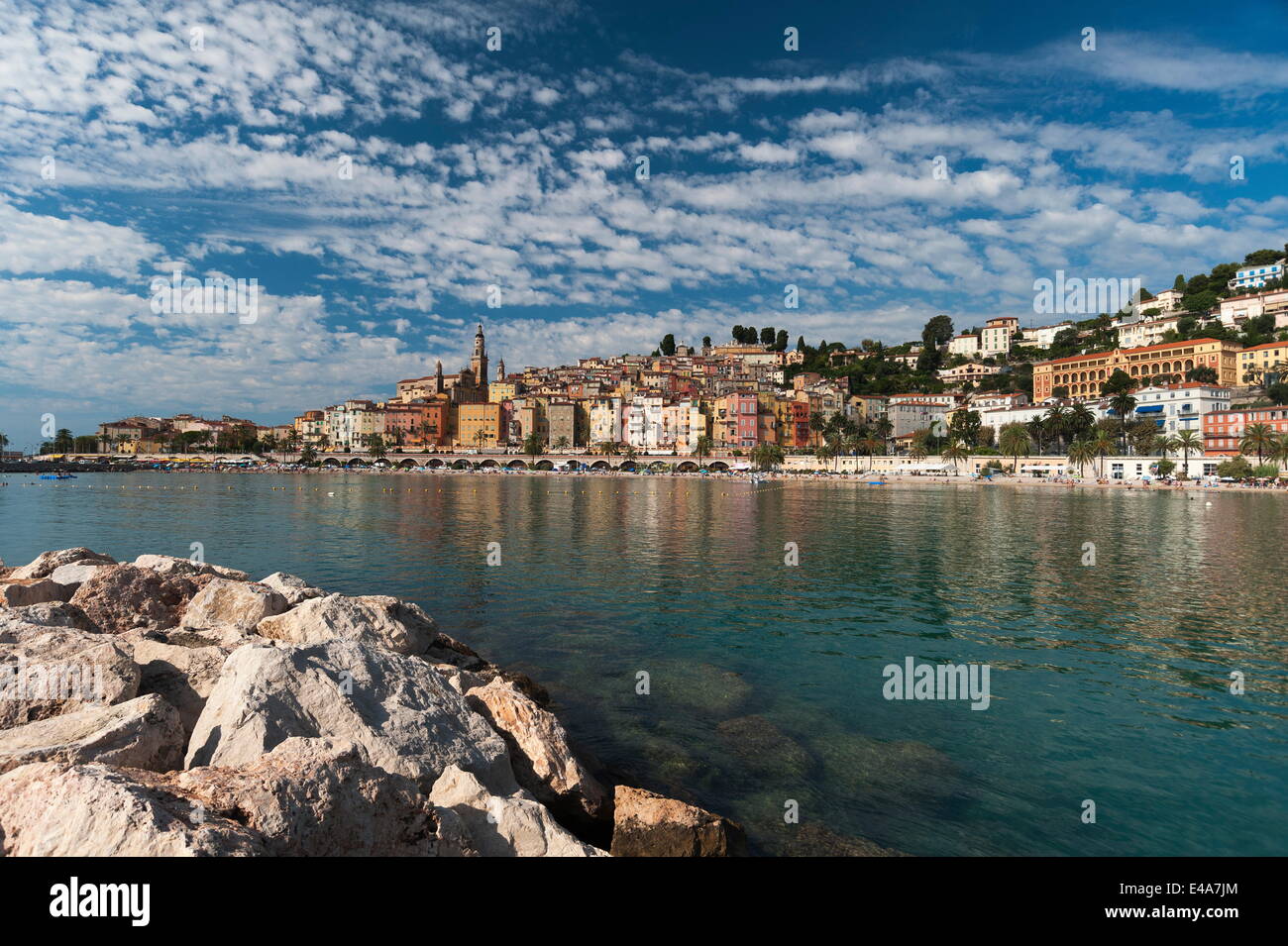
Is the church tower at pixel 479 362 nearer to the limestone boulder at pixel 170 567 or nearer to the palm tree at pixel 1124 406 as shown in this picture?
the palm tree at pixel 1124 406

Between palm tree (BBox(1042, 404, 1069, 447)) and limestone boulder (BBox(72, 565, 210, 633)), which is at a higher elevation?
palm tree (BBox(1042, 404, 1069, 447))

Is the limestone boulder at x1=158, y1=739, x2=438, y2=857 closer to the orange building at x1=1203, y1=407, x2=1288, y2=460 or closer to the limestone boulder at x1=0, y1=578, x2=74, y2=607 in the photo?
the limestone boulder at x1=0, y1=578, x2=74, y2=607

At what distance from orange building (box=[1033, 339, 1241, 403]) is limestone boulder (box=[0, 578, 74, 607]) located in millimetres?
148846

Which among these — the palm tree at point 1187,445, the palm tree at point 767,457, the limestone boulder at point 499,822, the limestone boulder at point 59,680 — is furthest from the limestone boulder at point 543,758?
the palm tree at point 767,457

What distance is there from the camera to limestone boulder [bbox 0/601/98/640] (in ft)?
A: 24.7

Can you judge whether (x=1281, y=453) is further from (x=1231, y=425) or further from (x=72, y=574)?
(x=72, y=574)

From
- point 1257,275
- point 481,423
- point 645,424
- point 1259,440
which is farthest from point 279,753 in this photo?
point 1257,275

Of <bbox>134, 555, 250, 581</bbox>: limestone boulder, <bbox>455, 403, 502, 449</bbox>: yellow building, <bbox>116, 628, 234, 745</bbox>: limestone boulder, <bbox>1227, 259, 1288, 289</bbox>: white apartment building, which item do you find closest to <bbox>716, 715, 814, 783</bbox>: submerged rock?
<bbox>116, 628, 234, 745</bbox>: limestone boulder

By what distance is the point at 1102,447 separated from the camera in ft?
325

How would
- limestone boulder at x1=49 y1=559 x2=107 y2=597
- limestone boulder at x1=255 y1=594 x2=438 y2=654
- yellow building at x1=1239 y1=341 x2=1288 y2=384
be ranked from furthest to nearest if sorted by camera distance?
yellow building at x1=1239 y1=341 x2=1288 y2=384
limestone boulder at x1=49 y1=559 x2=107 y2=597
limestone boulder at x1=255 y1=594 x2=438 y2=654

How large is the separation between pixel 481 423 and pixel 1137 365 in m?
131

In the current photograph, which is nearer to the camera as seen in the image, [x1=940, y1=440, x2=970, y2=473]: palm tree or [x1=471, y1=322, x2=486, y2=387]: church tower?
[x1=940, y1=440, x2=970, y2=473]: palm tree

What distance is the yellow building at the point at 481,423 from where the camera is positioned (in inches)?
6048

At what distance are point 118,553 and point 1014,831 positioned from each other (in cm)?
2852
